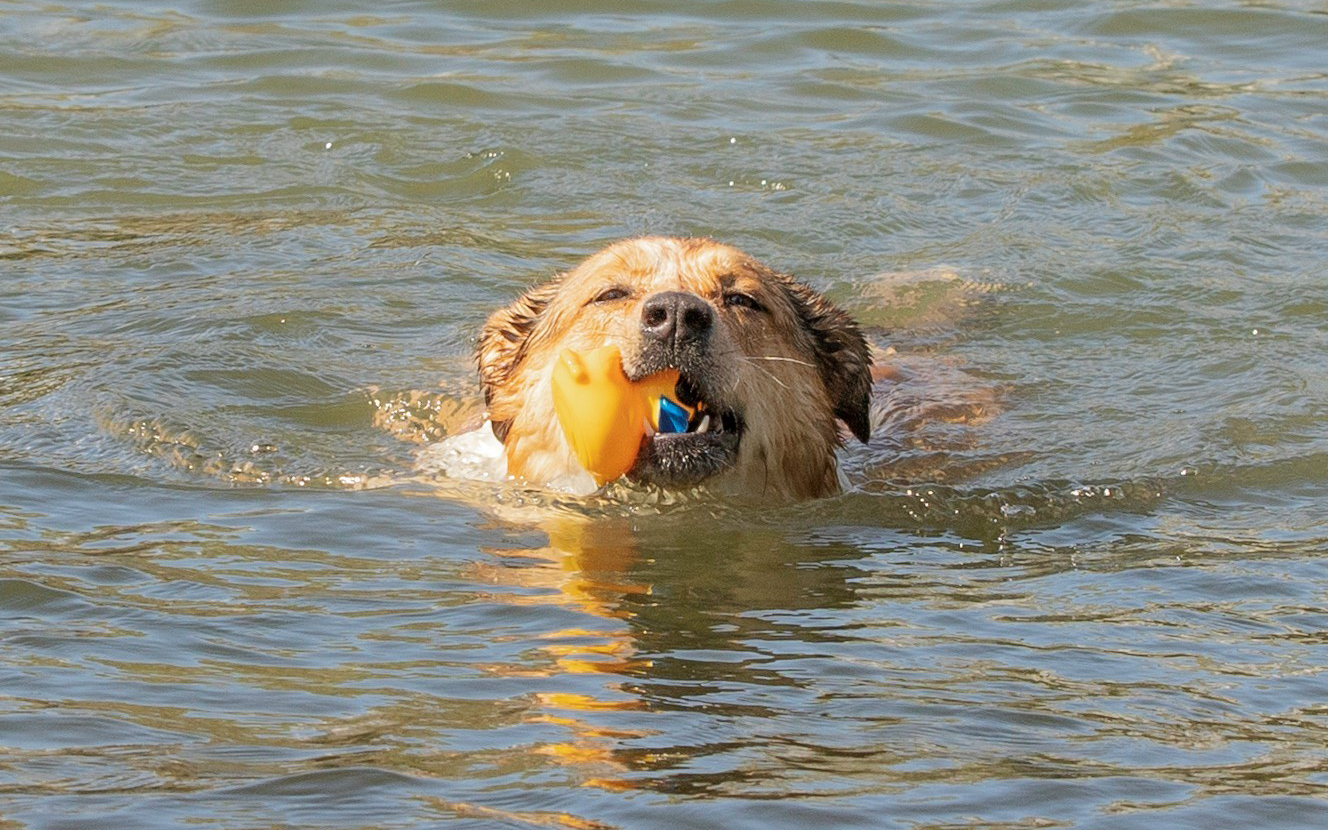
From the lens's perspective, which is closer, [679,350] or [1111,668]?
[1111,668]

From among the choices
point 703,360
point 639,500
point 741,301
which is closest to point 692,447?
point 703,360

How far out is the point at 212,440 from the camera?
838 cm

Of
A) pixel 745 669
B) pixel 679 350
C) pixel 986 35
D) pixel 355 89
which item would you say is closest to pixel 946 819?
pixel 745 669

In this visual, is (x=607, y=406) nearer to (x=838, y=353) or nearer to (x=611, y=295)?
(x=611, y=295)

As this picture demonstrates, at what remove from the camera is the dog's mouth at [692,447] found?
7078 mm

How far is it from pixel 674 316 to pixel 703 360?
0.69 ft

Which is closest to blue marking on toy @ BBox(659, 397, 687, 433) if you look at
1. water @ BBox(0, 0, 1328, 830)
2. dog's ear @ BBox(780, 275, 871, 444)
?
water @ BBox(0, 0, 1328, 830)

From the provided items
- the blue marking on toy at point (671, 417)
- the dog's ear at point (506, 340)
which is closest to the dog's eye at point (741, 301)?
the blue marking on toy at point (671, 417)

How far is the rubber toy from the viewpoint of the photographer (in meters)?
6.94

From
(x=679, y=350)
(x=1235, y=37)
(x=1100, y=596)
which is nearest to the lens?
(x=1100, y=596)

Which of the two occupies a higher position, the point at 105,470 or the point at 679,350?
the point at 679,350

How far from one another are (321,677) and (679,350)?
2.12m

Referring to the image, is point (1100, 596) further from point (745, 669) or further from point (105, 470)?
point (105, 470)

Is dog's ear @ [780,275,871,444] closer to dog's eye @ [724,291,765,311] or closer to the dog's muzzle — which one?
dog's eye @ [724,291,765,311]
